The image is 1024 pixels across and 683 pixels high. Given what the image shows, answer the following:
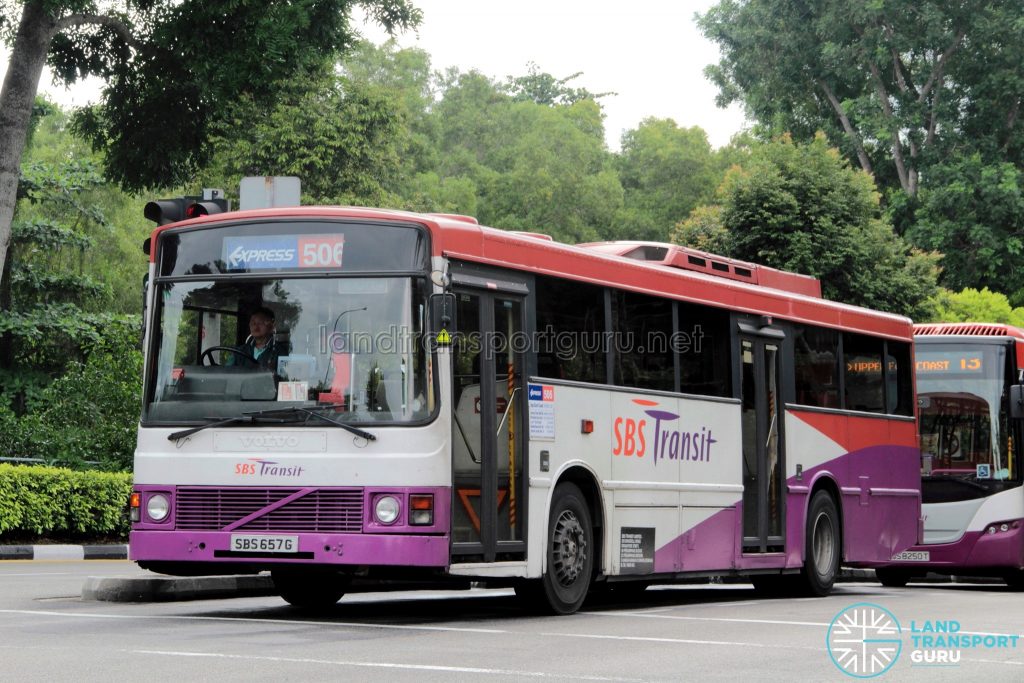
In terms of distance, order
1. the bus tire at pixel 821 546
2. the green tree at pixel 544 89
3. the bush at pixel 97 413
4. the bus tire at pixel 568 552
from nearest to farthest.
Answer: the bus tire at pixel 568 552 → the bus tire at pixel 821 546 → the bush at pixel 97 413 → the green tree at pixel 544 89

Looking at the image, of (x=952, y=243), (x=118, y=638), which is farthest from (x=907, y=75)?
(x=118, y=638)

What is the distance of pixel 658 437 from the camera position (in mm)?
14273

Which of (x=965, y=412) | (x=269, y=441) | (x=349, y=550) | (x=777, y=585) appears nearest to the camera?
(x=349, y=550)

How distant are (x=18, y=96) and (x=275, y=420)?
50.7 feet

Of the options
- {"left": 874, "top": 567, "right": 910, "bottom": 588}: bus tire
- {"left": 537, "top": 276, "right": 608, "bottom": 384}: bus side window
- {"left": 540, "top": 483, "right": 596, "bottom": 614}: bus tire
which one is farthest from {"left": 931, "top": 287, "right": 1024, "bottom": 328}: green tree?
{"left": 540, "top": 483, "right": 596, "bottom": 614}: bus tire

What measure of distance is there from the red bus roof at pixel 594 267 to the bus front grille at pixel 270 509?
1.91 m

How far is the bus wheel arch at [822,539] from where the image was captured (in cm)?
1694

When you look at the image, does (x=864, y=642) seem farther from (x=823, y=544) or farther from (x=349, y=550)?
(x=823, y=544)

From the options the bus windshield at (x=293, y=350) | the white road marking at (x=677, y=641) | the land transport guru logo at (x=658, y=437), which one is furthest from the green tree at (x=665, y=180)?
the white road marking at (x=677, y=641)

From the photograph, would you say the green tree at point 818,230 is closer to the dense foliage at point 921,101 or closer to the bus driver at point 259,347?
the dense foliage at point 921,101

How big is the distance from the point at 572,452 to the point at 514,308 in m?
1.33

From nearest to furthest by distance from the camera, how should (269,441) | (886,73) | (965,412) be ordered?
1. (269,441)
2. (965,412)
3. (886,73)

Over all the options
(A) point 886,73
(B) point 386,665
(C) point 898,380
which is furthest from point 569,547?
(A) point 886,73

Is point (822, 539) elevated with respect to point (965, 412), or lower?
lower
